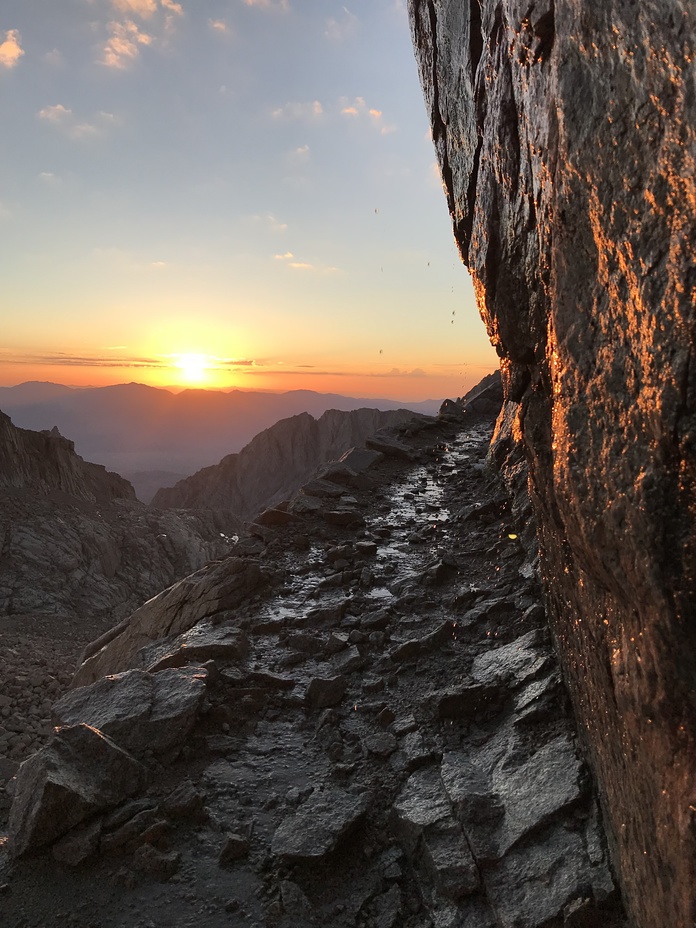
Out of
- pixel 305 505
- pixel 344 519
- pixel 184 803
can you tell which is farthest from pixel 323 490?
pixel 184 803

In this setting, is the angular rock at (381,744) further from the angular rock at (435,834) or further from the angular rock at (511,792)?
the angular rock at (511,792)

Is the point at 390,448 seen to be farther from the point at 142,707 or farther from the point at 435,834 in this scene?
the point at 435,834

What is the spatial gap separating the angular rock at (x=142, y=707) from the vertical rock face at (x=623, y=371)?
12.4 ft

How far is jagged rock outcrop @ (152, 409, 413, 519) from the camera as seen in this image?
7769cm

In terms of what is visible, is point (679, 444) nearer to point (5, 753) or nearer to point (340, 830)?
point (340, 830)

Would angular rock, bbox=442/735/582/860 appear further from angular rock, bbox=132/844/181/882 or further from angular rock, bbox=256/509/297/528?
angular rock, bbox=256/509/297/528

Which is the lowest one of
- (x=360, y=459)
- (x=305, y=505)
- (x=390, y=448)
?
(x=305, y=505)

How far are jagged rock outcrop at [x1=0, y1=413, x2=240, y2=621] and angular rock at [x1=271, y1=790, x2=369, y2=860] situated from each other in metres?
21.1

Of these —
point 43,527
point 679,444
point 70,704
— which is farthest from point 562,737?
point 43,527

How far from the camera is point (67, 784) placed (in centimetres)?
475

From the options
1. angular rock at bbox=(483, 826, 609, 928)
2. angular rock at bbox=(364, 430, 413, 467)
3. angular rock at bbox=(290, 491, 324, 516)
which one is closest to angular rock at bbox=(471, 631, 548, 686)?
angular rock at bbox=(483, 826, 609, 928)

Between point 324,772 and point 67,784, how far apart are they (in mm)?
2200

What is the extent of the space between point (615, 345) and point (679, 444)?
0.68 m

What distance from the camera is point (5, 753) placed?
8695mm
